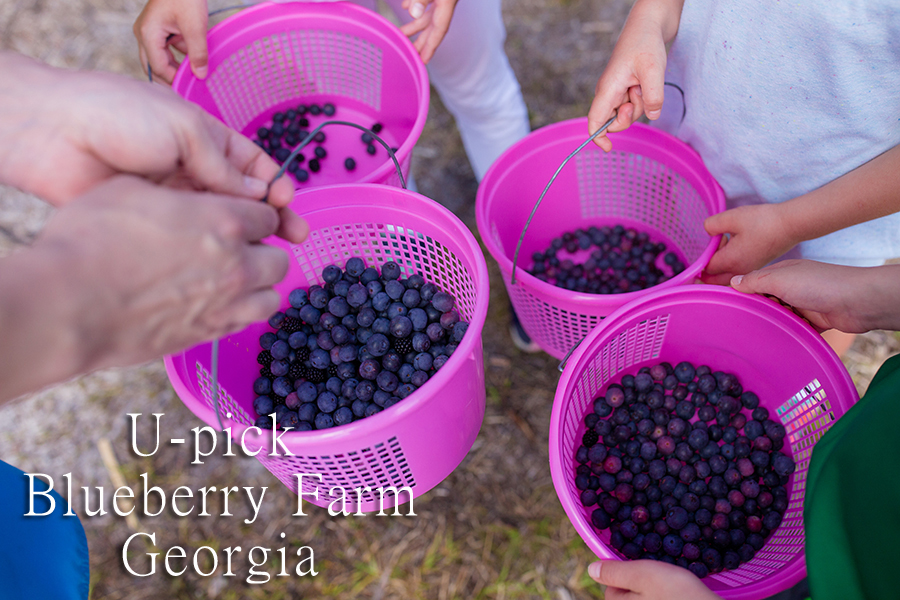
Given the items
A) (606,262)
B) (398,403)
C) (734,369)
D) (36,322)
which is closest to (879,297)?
(734,369)

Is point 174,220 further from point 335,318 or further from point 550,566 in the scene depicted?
point 550,566

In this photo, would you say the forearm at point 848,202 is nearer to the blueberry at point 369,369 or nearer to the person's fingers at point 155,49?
the blueberry at point 369,369

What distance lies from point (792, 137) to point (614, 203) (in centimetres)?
60

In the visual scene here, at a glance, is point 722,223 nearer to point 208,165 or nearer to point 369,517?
point 208,165

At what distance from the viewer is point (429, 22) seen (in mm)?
1507

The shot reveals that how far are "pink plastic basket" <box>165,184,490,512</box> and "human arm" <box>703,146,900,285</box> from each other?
→ 646mm

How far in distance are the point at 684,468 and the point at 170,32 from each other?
169 cm

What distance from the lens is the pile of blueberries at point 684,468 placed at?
49.2 inches

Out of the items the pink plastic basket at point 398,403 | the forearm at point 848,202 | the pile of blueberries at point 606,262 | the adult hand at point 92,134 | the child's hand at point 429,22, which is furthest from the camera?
the pile of blueberries at point 606,262

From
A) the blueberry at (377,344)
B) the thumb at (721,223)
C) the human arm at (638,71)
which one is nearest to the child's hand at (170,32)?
the blueberry at (377,344)

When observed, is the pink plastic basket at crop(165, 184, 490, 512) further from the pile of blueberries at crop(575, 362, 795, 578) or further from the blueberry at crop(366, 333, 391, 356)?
the pile of blueberries at crop(575, 362, 795, 578)

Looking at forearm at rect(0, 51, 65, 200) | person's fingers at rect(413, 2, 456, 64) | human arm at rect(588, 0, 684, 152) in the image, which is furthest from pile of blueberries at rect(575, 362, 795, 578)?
→ forearm at rect(0, 51, 65, 200)

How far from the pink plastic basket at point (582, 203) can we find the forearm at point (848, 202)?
174mm

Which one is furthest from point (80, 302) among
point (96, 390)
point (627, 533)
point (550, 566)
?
point (96, 390)
